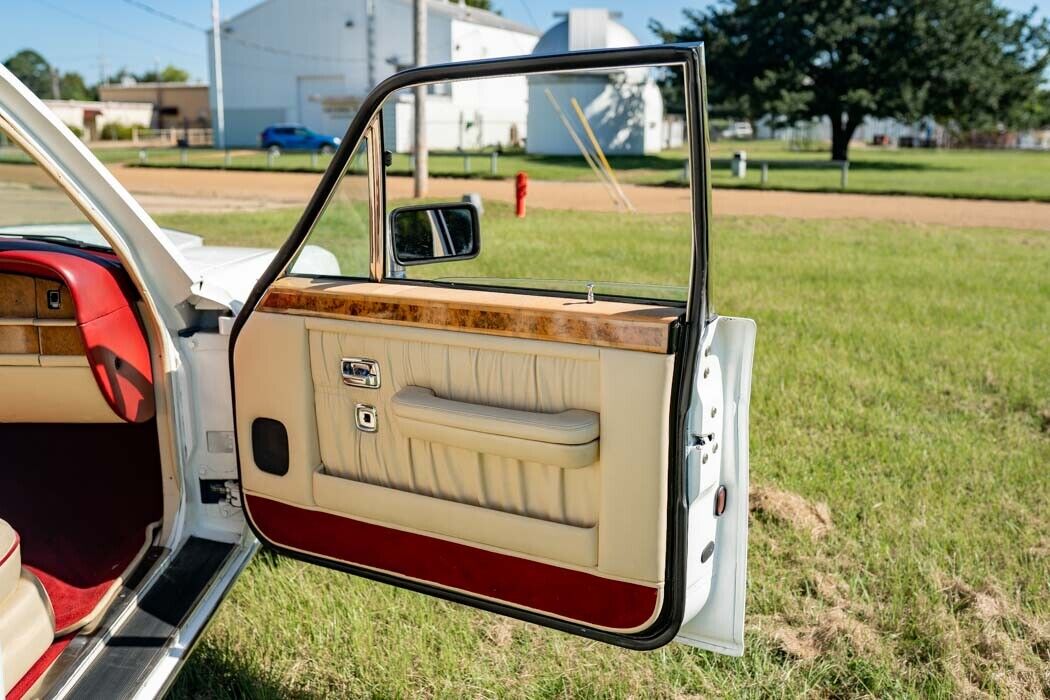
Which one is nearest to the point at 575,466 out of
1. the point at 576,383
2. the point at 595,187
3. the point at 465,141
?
the point at 576,383

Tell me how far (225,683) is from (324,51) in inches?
2115

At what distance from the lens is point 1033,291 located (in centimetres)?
868

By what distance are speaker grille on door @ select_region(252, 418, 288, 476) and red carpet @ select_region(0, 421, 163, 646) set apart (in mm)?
484

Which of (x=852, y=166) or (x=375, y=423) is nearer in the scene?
(x=375, y=423)

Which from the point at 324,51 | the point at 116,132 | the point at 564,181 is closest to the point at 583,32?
the point at 564,181

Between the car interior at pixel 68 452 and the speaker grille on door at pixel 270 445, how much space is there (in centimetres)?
34

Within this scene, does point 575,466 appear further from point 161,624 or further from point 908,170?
point 908,170

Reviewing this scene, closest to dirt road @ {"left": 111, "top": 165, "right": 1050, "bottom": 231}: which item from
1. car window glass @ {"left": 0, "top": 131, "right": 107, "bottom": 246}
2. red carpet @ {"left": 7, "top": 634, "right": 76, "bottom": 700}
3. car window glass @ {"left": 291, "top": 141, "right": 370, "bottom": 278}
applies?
car window glass @ {"left": 291, "top": 141, "right": 370, "bottom": 278}

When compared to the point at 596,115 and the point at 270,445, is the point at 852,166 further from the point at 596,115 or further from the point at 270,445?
the point at 270,445

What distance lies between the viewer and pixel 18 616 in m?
2.07

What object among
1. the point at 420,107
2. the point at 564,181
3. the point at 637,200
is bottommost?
the point at 637,200

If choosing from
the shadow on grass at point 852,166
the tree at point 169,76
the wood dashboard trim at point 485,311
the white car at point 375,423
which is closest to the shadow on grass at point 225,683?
the white car at point 375,423

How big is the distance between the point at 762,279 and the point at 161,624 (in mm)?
7800

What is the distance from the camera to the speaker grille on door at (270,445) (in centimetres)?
242
